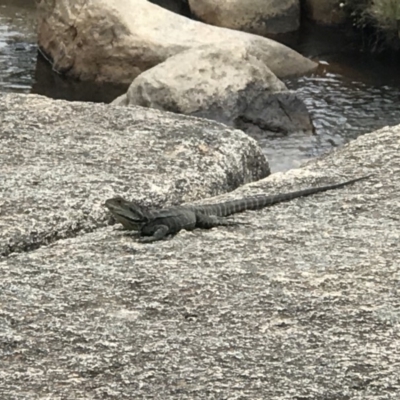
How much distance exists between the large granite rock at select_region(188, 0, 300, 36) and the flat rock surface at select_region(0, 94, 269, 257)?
9031mm

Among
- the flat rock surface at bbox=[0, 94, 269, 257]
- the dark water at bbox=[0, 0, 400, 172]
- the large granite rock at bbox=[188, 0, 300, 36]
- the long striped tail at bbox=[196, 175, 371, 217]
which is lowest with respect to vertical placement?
the dark water at bbox=[0, 0, 400, 172]

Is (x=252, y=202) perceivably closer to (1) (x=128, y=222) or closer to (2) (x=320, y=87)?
(1) (x=128, y=222)

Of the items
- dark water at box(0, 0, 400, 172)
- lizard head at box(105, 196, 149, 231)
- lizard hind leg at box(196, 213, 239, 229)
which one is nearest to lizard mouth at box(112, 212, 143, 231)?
lizard head at box(105, 196, 149, 231)

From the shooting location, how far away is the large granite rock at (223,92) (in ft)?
30.6

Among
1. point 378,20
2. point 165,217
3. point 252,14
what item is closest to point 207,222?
point 165,217

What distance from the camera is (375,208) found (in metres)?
4.23

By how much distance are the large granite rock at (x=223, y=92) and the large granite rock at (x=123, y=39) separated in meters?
1.64

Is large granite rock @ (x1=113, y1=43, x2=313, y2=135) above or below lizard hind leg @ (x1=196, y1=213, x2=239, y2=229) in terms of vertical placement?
below

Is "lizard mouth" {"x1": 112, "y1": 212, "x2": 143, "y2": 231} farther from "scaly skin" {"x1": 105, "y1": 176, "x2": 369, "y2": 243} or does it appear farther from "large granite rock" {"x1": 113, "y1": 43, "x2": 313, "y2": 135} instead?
"large granite rock" {"x1": 113, "y1": 43, "x2": 313, "y2": 135}

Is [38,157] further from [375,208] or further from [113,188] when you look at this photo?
[375,208]

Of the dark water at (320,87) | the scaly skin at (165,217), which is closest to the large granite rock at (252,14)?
the dark water at (320,87)

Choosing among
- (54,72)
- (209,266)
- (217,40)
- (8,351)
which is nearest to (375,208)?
(209,266)

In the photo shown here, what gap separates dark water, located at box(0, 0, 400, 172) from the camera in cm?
973

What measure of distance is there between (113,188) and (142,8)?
7.81 meters
